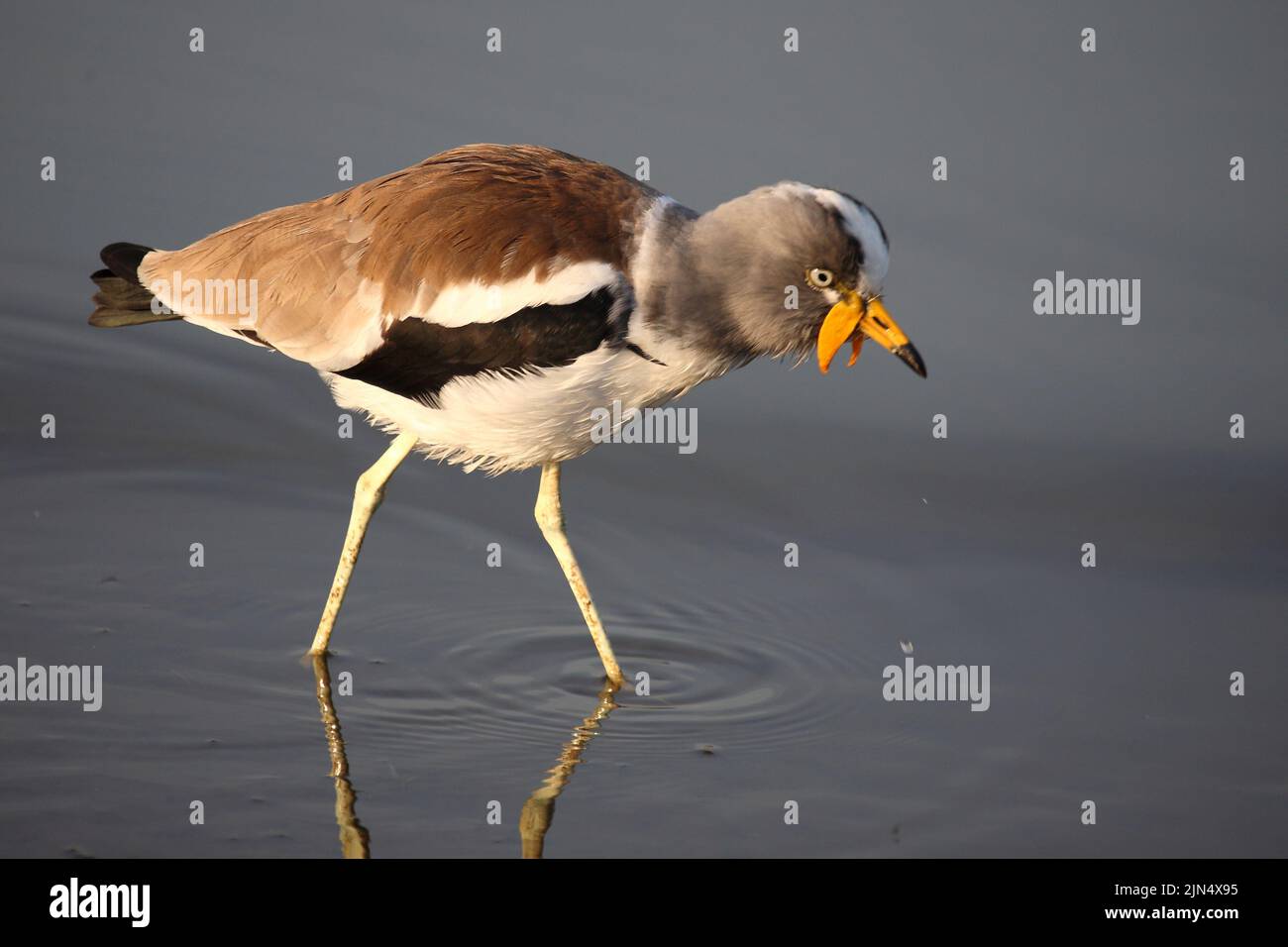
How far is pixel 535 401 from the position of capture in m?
6.95

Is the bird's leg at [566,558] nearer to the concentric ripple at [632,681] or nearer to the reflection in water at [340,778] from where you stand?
the concentric ripple at [632,681]

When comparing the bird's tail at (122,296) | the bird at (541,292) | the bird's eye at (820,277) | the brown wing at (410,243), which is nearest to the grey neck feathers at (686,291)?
the bird at (541,292)

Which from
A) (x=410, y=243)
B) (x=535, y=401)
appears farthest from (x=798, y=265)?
(x=410, y=243)

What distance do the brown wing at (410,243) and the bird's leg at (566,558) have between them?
118cm

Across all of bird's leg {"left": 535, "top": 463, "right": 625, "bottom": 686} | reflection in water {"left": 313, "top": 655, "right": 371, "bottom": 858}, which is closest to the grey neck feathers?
bird's leg {"left": 535, "top": 463, "right": 625, "bottom": 686}

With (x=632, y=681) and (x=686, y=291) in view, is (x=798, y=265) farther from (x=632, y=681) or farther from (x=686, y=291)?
(x=632, y=681)

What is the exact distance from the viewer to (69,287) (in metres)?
10.5

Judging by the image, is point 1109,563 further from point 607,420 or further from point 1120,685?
point 607,420

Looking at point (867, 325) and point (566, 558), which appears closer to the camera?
point (867, 325)

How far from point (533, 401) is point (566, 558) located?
44.4 inches

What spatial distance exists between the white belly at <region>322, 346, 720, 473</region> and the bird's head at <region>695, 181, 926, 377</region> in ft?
1.04

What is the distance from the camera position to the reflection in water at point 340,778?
639 cm

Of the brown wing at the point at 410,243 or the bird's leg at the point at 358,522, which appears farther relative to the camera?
the bird's leg at the point at 358,522

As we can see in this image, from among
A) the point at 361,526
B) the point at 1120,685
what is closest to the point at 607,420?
Result: the point at 361,526
